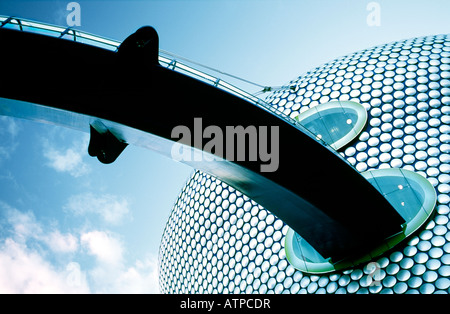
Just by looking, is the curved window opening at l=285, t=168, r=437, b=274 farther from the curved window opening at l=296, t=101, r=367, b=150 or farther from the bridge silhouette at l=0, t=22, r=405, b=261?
the curved window opening at l=296, t=101, r=367, b=150

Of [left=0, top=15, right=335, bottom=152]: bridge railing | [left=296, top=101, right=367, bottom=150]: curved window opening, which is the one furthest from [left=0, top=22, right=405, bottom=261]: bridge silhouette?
[left=296, top=101, right=367, bottom=150]: curved window opening

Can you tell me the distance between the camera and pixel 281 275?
9.03m

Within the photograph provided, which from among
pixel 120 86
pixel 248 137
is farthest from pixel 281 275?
pixel 120 86

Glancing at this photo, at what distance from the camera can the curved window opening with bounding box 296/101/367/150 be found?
10148 mm

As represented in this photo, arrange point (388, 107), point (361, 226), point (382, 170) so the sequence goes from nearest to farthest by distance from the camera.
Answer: point (361, 226), point (382, 170), point (388, 107)

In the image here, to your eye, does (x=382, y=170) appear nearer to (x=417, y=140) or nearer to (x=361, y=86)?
(x=417, y=140)

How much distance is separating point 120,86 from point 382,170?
22.0ft

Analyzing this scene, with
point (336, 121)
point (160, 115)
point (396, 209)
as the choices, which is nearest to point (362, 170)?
point (396, 209)

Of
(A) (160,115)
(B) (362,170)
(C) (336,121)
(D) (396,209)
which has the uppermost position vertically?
(C) (336,121)

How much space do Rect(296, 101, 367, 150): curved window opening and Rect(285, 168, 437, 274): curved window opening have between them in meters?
1.66

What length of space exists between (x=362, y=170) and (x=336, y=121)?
2314mm

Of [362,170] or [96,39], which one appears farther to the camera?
[362,170]

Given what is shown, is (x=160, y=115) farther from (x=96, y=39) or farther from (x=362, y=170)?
(x=362, y=170)

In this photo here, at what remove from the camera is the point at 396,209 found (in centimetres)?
812
